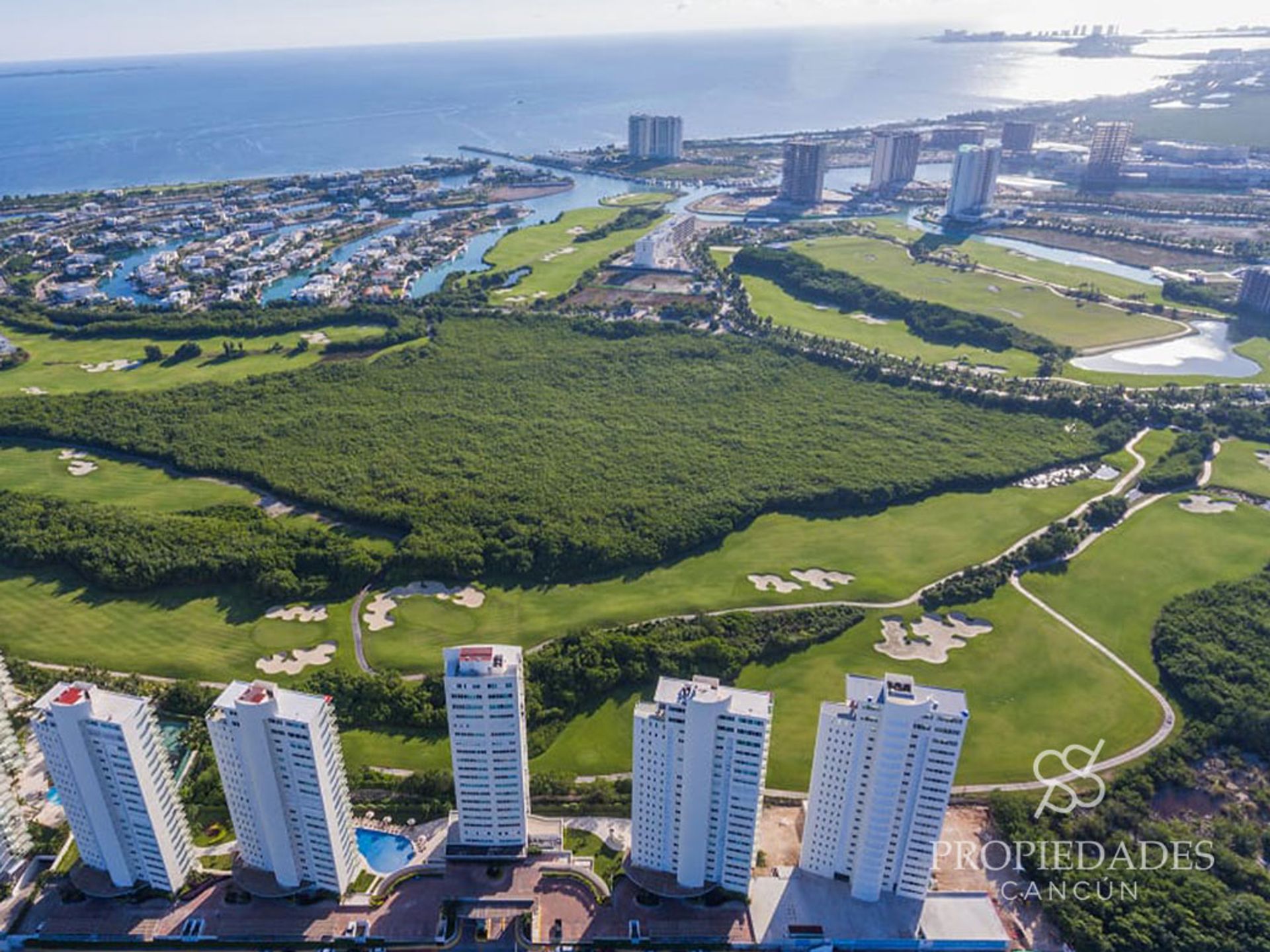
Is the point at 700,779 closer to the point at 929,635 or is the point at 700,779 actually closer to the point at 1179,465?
the point at 929,635

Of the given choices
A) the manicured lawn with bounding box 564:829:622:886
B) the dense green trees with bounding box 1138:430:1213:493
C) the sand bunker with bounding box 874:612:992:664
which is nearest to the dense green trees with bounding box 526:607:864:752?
the sand bunker with bounding box 874:612:992:664

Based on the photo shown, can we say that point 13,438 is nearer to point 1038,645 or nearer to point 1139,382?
point 1038,645

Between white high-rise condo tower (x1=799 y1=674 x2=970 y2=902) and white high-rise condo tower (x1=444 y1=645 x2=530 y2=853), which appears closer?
white high-rise condo tower (x1=799 y1=674 x2=970 y2=902)

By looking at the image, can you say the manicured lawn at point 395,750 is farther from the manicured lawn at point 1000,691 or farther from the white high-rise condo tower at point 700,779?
the manicured lawn at point 1000,691

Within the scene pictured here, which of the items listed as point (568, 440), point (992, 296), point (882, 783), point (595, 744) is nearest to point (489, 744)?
point (595, 744)

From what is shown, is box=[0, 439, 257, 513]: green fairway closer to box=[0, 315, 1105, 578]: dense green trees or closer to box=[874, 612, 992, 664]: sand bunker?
box=[0, 315, 1105, 578]: dense green trees

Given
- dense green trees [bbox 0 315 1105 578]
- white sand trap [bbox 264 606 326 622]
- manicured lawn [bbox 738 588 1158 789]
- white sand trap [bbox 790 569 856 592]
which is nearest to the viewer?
manicured lawn [bbox 738 588 1158 789]

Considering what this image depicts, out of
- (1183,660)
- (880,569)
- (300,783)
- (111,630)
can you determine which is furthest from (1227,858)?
(111,630)
